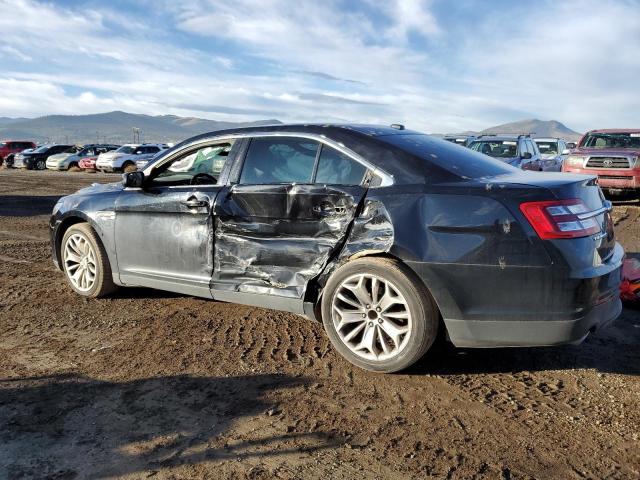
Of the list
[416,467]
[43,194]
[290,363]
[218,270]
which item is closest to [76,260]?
[218,270]

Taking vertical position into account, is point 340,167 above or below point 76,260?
above

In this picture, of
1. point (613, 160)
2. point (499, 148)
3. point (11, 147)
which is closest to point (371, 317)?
point (613, 160)

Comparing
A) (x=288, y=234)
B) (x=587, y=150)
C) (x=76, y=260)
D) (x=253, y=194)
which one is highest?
(x=587, y=150)

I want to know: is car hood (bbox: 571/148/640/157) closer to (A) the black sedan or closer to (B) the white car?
(A) the black sedan

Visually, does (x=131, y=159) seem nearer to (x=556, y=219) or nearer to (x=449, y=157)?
(x=449, y=157)

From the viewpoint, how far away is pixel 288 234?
4008 mm

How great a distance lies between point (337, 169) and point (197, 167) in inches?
61.9

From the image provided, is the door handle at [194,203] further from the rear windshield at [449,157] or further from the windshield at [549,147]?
the windshield at [549,147]

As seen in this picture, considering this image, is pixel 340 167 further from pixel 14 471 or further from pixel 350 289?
pixel 14 471

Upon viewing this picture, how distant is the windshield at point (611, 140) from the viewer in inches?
557

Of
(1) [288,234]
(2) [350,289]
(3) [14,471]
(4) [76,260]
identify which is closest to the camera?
(3) [14,471]

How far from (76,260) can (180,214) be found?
59.8 inches

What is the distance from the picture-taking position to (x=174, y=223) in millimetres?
4586

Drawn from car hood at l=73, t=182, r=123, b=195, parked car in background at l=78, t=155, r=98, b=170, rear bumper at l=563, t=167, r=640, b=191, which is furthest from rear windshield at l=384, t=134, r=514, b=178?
parked car in background at l=78, t=155, r=98, b=170
